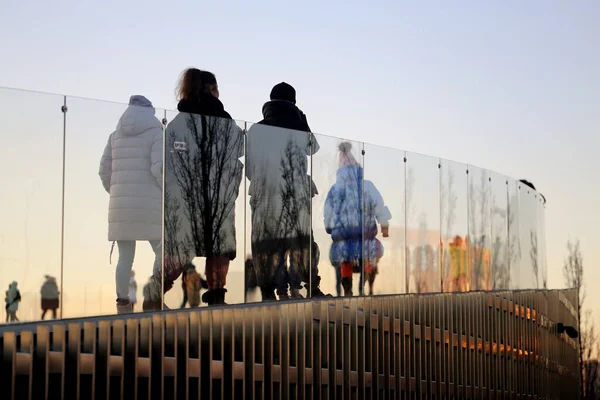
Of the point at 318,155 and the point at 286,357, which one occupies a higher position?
the point at 318,155

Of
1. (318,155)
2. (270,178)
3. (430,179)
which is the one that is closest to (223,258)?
(270,178)

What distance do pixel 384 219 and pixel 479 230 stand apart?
4.17 metres

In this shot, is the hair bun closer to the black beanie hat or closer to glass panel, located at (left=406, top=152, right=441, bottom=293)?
the black beanie hat

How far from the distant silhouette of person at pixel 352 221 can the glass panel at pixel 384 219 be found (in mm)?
12

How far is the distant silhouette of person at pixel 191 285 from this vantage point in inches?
432

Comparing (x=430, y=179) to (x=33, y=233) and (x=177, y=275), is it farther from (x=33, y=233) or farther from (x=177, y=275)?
(x=33, y=233)

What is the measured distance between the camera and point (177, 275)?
1091cm

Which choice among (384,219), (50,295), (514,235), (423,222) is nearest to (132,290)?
(50,295)

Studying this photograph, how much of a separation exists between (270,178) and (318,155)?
1.12 meters

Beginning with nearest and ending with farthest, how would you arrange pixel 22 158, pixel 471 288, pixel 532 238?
pixel 22 158, pixel 471 288, pixel 532 238

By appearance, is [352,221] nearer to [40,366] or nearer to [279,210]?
[279,210]

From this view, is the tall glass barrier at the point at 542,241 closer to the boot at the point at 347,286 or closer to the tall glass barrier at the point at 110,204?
the boot at the point at 347,286

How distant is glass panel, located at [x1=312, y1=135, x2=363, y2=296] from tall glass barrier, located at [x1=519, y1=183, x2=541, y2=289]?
8.13 metres

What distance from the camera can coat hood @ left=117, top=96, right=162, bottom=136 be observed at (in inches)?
400
